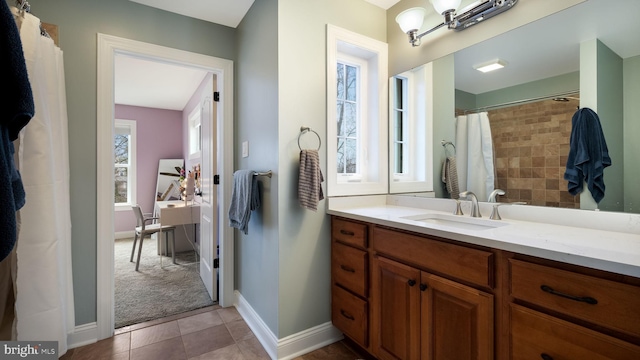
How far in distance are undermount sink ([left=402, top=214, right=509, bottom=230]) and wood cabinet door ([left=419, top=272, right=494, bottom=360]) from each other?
429 millimetres

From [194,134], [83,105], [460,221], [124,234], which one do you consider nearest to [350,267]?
[460,221]

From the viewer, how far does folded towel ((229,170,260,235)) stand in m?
1.86

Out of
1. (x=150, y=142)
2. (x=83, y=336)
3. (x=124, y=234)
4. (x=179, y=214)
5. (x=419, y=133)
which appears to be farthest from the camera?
(x=150, y=142)

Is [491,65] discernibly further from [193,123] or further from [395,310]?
[193,123]

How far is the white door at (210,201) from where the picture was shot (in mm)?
2516

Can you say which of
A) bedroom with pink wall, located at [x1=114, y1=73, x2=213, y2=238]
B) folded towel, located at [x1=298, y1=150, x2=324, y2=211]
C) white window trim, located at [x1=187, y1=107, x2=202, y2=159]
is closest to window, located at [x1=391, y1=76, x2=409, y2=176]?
folded towel, located at [x1=298, y1=150, x2=324, y2=211]

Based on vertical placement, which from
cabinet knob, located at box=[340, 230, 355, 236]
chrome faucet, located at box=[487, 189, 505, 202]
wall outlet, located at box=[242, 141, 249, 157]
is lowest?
Result: cabinet knob, located at box=[340, 230, 355, 236]

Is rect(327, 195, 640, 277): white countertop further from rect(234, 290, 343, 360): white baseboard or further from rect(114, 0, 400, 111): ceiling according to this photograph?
rect(114, 0, 400, 111): ceiling

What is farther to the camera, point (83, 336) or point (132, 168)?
point (132, 168)

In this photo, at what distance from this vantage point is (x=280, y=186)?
Answer: 1.72 meters

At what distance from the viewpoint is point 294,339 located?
5.77ft

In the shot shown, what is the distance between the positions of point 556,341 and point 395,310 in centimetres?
67

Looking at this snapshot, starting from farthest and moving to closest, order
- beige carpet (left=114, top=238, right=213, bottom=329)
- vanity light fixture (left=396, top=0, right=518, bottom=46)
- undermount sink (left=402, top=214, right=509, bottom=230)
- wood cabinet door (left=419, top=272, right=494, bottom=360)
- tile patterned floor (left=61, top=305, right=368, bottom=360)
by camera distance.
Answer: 1. beige carpet (left=114, top=238, right=213, bottom=329)
2. tile patterned floor (left=61, top=305, right=368, bottom=360)
3. vanity light fixture (left=396, top=0, right=518, bottom=46)
4. undermount sink (left=402, top=214, right=509, bottom=230)
5. wood cabinet door (left=419, top=272, right=494, bottom=360)

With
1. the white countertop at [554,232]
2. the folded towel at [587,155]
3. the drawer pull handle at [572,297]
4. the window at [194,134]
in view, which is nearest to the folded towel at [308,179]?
the white countertop at [554,232]
